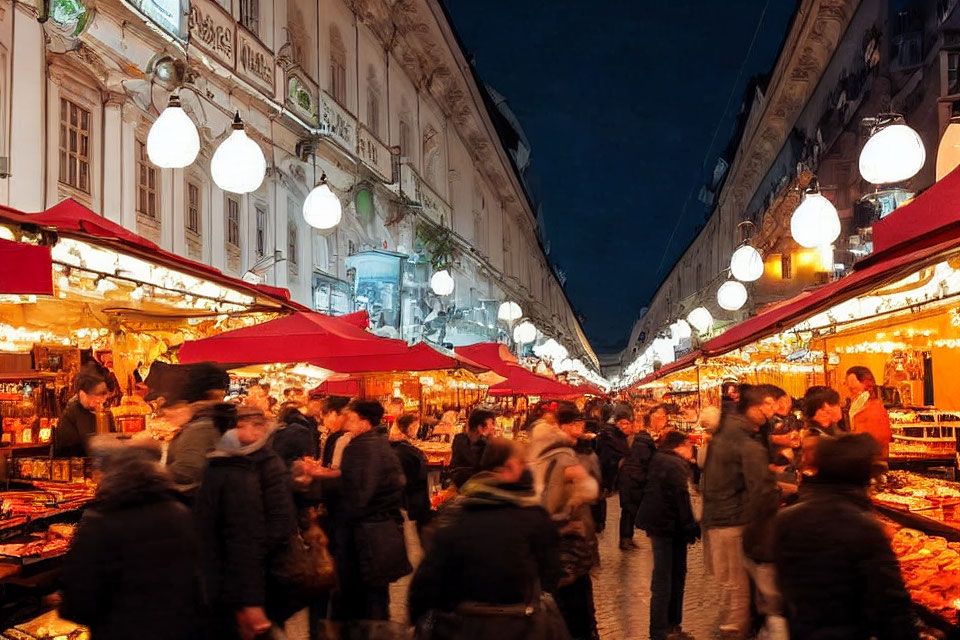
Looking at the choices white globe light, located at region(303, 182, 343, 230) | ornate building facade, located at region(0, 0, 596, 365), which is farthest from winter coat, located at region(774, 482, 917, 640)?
A: white globe light, located at region(303, 182, 343, 230)

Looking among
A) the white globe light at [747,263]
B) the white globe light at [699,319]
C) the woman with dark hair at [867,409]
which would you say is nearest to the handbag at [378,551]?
the woman with dark hair at [867,409]

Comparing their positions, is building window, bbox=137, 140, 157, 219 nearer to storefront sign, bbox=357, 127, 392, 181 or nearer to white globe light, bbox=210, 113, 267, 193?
white globe light, bbox=210, 113, 267, 193

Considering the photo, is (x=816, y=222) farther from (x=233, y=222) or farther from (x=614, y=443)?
(x=233, y=222)

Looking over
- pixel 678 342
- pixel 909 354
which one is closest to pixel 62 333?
pixel 909 354

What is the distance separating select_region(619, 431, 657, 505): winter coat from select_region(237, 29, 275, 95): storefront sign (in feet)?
30.6

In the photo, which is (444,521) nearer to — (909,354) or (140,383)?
(140,383)

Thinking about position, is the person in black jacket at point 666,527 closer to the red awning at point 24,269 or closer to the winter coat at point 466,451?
the winter coat at point 466,451

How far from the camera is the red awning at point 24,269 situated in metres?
5.30

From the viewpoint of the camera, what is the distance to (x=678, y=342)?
134 ft

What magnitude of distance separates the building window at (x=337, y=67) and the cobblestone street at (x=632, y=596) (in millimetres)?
12812

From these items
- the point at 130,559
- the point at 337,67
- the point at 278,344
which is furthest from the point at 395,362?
the point at 337,67

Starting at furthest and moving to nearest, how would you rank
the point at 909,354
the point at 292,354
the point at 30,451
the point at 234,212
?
the point at 234,212 → the point at 909,354 → the point at 30,451 → the point at 292,354

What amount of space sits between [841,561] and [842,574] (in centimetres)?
5

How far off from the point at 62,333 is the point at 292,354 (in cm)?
268
